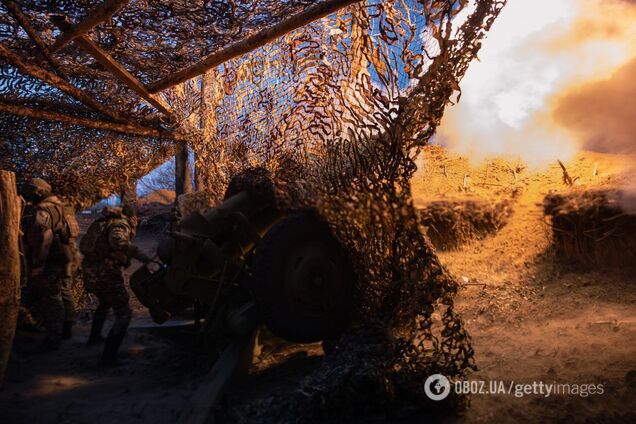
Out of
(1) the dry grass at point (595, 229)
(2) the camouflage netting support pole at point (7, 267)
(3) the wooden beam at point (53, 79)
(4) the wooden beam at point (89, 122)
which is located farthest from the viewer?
(1) the dry grass at point (595, 229)

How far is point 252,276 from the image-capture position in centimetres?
396

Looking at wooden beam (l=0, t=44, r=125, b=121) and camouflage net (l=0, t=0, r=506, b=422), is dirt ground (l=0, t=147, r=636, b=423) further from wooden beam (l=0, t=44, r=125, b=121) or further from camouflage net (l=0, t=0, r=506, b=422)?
wooden beam (l=0, t=44, r=125, b=121)

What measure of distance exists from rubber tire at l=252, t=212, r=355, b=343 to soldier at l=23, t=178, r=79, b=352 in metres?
2.99

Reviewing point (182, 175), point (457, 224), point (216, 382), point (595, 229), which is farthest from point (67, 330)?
point (595, 229)

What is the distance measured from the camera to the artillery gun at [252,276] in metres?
3.89

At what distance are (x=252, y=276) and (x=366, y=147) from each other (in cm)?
159

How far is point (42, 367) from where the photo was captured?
4.55 m

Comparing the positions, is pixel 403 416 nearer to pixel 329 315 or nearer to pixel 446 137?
pixel 329 315

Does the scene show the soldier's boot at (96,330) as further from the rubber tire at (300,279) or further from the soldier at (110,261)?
the rubber tire at (300,279)

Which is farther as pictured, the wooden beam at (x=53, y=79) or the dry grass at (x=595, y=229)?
the dry grass at (x=595, y=229)

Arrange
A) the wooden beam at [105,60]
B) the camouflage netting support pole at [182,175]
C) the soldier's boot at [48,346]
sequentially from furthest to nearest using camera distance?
the camouflage netting support pole at [182,175], the soldier's boot at [48,346], the wooden beam at [105,60]

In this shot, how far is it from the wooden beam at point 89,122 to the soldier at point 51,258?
1066 millimetres

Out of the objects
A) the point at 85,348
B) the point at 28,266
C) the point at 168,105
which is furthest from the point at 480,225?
the point at 28,266

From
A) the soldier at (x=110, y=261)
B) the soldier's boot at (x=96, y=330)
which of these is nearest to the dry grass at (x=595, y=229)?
the soldier at (x=110, y=261)
